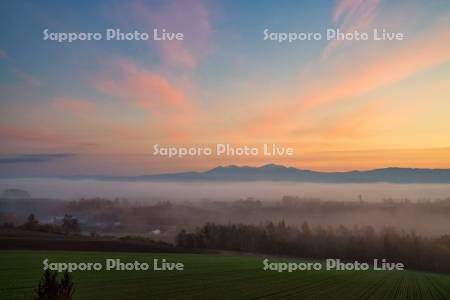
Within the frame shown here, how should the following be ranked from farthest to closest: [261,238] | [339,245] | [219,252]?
1. [219,252]
2. [261,238]
3. [339,245]

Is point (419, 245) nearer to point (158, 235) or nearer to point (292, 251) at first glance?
point (292, 251)

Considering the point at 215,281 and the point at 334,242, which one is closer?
the point at 215,281

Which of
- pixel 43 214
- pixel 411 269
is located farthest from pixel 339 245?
pixel 43 214

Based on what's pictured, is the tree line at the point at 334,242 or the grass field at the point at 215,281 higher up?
the tree line at the point at 334,242

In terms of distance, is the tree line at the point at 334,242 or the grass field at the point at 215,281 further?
the tree line at the point at 334,242

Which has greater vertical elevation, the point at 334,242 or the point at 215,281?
the point at 334,242
